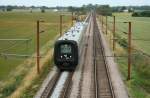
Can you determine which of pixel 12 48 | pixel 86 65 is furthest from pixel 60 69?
pixel 12 48

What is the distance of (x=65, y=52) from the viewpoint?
115 feet

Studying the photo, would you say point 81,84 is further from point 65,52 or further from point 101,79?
point 65,52

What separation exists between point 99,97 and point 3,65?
64.0 feet

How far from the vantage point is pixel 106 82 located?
30.9 metres

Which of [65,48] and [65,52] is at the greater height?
[65,48]

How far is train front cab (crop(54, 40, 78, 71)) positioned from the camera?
35.2m

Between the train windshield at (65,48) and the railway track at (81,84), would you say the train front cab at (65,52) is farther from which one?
the railway track at (81,84)

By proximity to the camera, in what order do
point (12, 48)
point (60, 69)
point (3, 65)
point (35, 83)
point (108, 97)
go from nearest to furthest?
point (108, 97), point (35, 83), point (60, 69), point (3, 65), point (12, 48)

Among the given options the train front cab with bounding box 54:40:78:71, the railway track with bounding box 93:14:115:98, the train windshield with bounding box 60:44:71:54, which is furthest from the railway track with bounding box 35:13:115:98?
the train windshield with bounding box 60:44:71:54

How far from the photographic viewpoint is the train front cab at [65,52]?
35.2 metres

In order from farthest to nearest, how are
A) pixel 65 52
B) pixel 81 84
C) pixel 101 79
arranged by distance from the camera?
pixel 65 52 → pixel 101 79 → pixel 81 84

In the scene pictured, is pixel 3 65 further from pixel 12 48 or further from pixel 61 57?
pixel 12 48

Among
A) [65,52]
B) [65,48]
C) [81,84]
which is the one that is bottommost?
[81,84]

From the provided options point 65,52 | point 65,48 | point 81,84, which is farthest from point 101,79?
point 65,48
